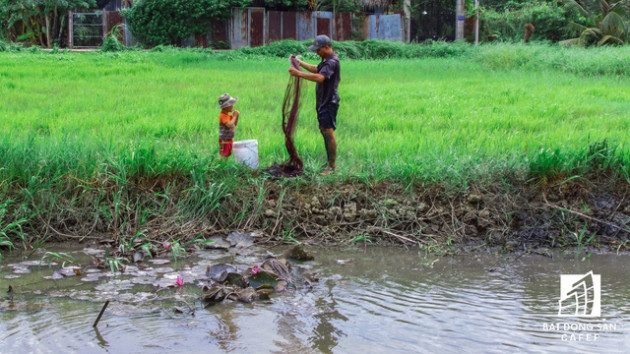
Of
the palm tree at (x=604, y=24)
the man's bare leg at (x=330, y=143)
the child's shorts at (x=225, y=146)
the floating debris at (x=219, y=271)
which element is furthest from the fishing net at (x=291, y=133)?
A: the palm tree at (x=604, y=24)

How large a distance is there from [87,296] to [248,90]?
665 cm

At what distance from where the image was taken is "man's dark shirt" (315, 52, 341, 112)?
543 cm

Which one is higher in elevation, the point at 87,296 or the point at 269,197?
the point at 269,197

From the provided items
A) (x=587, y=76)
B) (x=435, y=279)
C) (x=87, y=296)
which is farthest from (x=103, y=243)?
(x=587, y=76)

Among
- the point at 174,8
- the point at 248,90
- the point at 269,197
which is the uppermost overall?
the point at 174,8

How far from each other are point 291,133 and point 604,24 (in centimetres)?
1841

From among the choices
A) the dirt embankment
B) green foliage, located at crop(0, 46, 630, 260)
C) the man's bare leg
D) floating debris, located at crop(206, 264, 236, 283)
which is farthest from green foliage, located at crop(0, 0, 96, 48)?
floating debris, located at crop(206, 264, 236, 283)

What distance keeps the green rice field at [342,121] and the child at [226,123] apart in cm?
19

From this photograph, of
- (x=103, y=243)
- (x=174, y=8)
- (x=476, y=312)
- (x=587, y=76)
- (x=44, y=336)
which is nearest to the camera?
(x=44, y=336)

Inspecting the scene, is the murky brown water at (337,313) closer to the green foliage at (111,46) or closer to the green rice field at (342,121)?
the green rice field at (342,121)

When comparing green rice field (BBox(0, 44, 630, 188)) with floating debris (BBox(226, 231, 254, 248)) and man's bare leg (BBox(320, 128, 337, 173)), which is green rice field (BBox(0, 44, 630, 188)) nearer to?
man's bare leg (BBox(320, 128, 337, 173))

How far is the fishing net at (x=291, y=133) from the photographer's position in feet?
18.0

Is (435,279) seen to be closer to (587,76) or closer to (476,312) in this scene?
(476,312)

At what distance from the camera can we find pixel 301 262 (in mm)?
4520
